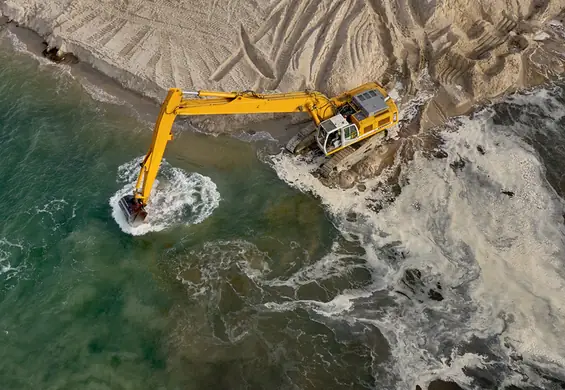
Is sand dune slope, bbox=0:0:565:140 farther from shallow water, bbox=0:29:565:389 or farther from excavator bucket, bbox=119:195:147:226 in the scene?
excavator bucket, bbox=119:195:147:226

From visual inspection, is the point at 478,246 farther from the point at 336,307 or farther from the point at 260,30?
the point at 260,30

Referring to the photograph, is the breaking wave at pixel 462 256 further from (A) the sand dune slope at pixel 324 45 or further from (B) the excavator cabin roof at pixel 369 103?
(A) the sand dune slope at pixel 324 45

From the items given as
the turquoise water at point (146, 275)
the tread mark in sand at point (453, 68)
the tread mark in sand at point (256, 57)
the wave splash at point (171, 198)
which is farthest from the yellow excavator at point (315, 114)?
the tread mark in sand at point (453, 68)

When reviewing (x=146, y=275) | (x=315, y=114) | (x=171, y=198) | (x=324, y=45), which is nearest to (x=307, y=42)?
(x=324, y=45)

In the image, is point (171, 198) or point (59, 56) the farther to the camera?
point (59, 56)

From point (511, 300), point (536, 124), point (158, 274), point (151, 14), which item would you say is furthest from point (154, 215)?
point (536, 124)

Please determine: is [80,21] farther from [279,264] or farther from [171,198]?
[279,264]
